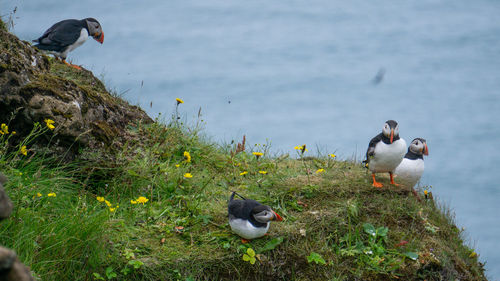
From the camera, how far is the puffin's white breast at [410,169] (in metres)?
6.43

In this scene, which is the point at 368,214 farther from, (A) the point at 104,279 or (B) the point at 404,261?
(A) the point at 104,279

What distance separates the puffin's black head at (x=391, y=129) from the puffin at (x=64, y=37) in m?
5.59

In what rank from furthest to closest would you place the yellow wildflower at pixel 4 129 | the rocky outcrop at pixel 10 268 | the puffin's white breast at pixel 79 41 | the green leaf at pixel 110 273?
the puffin's white breast at pixel 79 41, the yellow wildflower at pixel 4 129, the green leaf at pixel 110 273, the rocky outcrop at pixel 10 268

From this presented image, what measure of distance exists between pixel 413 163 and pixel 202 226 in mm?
2742

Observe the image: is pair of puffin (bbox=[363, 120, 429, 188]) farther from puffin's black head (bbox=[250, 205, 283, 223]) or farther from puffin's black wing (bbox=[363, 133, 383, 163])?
puffin's black head (bbox=[250, 205, 283, 223])

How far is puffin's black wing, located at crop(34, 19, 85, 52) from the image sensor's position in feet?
28.8

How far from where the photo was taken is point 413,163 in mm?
6434

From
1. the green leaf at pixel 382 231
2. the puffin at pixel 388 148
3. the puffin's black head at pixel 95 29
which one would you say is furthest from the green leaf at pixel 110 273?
the puffin's black head at pixel 95 29

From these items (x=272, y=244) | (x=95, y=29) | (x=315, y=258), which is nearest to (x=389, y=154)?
(x=315, y=258)

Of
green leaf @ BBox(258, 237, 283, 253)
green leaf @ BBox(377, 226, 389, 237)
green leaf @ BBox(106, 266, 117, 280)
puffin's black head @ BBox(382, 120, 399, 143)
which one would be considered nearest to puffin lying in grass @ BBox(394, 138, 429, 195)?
puffin's black head @ BBox(382, 120, 399, 143)

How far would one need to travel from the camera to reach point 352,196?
655 centimetres

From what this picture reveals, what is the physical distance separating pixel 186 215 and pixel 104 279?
1.33 metres

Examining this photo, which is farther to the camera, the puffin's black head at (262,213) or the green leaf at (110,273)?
the puffin's black head at (262,213)

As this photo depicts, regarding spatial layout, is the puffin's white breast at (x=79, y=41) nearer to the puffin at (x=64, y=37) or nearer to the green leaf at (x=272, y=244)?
the puffin at (x=64, y=37)
